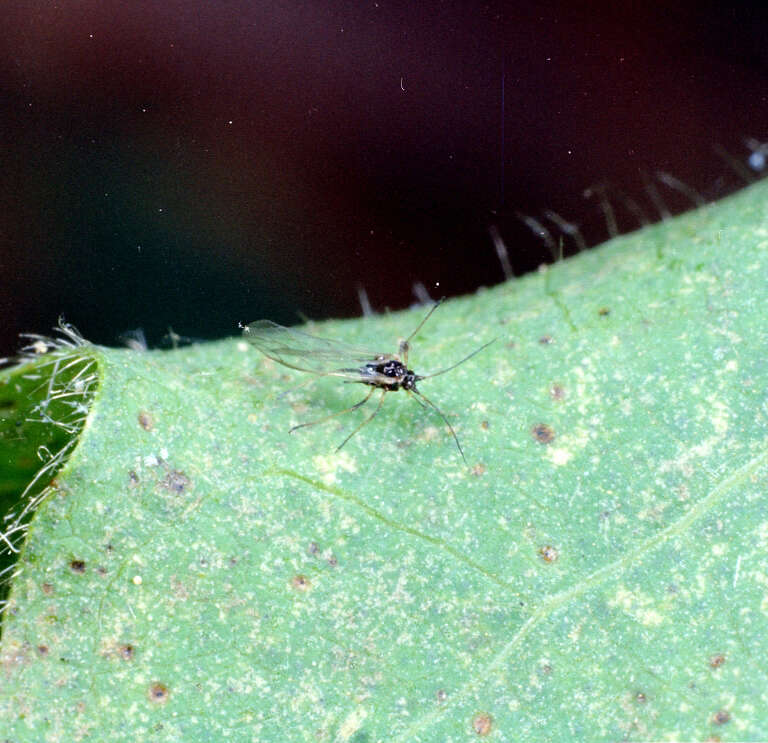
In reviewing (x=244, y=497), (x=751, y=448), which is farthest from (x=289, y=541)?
(x=751, y=448)

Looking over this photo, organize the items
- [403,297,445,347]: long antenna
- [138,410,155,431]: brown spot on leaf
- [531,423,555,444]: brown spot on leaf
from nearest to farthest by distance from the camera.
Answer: [138,410,155,431]: brown spot on leaf, [531,423,555,444]: brown spot on leaf, [403,297,445,347]: long antenna

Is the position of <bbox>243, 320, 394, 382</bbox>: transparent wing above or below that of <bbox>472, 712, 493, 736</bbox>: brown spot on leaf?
above

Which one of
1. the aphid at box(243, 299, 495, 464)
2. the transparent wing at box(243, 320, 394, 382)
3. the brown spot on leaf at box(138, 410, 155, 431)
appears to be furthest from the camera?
the transparent wing at box(243, 320, 394, 382)

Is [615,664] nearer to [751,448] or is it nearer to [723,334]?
[751,448]

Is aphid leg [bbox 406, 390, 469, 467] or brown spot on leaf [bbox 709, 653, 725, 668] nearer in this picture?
brown spot on leaf [bbox 709, 653, 725, 668]

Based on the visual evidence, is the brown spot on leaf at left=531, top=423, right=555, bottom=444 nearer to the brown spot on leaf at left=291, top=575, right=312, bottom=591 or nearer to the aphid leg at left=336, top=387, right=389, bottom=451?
the aphid leg at left=336, top=387, right=389, bottom=451

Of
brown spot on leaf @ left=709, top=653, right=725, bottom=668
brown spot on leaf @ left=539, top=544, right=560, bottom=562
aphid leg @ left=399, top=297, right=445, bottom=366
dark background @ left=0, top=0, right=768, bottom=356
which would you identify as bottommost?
brown spot on leaf @ left=709, top=653, right=725, bottom=668

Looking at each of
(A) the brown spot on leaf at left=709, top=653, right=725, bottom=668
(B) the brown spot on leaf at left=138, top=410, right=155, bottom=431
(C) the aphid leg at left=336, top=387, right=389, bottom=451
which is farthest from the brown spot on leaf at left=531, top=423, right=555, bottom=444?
(B) the brown spot on leaf at left=138, top=410, right=155, bottom=431
